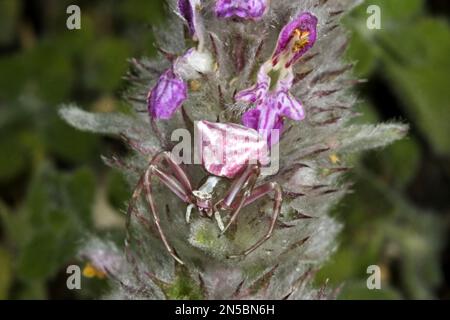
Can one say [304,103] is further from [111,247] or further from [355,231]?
[355,231]

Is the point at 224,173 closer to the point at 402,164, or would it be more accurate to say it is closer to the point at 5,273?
the point at 5,273

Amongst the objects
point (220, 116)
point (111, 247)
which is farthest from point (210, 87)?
point (111, 247)

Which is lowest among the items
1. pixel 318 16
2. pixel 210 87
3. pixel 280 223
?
pixel 280 223

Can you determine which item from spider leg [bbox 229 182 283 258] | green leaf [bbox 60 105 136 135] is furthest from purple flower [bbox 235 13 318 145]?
green leaf [bbox 60 105 136 135]

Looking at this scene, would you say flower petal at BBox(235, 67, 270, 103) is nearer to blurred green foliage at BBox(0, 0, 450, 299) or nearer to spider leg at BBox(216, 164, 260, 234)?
spider leg at BBox(216, 164, 260, 234)

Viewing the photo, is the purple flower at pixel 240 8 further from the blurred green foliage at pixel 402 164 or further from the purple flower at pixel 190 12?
the blurred green foliage at pixel 402 164
